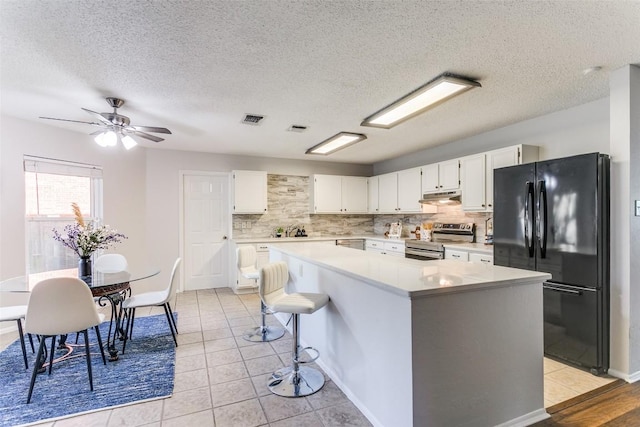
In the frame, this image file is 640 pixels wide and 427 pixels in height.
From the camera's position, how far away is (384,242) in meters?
5.47

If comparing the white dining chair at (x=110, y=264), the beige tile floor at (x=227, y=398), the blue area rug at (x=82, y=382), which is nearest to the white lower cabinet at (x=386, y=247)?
the beige tile floor at (x=227, y=398)

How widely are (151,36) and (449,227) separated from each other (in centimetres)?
424

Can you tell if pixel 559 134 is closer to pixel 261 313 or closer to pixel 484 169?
pixel 484 169

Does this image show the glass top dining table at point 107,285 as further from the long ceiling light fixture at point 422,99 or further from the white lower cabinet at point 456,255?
the white lower cabinet at point 456,255

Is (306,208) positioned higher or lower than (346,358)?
higher

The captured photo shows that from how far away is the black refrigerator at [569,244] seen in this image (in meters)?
2.53

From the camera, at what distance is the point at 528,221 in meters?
2.96

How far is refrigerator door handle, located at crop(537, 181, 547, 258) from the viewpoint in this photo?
283 centimetres

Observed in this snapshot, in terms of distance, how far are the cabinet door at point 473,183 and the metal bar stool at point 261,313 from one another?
9.21ft

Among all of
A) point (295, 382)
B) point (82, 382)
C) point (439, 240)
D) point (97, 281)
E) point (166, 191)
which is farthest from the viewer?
point (166, 191)

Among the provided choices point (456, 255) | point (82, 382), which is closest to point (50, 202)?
point (82, 382)

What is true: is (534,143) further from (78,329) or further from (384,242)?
(78,329)

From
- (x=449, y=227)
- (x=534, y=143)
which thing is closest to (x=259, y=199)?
(x=449, y=227)

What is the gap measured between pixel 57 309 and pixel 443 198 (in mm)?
4326
